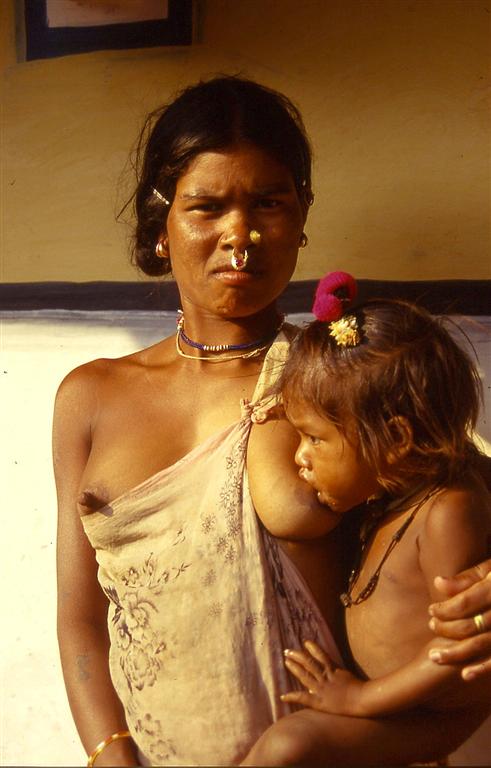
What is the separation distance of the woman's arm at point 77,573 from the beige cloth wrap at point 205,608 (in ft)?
0.30

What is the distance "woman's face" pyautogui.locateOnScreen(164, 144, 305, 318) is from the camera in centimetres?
135

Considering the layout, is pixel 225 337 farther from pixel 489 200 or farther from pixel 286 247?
pixel 489 200

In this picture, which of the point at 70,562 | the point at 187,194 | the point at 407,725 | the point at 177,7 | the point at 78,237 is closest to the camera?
the point at 407,725

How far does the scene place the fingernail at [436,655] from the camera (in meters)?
1.20

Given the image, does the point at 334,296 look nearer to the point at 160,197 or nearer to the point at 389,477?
the point at 389,477

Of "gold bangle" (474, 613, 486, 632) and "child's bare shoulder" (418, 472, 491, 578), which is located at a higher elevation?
"child's bare shoulder" (418, 472, 491, 578)

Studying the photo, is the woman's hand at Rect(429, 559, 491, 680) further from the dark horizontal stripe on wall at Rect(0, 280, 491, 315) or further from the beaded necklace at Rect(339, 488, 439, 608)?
the dark horizontal stripe on wall at Rect(0, 280, 491, 315)

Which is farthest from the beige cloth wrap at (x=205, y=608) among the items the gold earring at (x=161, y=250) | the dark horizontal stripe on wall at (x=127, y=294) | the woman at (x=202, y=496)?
the dark horizontal stripe on wall at (x=127, y=294)

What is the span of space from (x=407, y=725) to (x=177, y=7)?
3.79 feet

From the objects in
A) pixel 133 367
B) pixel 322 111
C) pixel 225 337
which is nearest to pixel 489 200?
pixel 322 111

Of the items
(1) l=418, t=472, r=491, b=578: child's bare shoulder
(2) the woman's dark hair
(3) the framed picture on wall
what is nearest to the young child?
(1) l=418, t=472, r=491, b=578: child's bare shoulder

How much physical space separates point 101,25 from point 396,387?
2.89 ft

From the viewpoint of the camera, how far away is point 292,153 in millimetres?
1412

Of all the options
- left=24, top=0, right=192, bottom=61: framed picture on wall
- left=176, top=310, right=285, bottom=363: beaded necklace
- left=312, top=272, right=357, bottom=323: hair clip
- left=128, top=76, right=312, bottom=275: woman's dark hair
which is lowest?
left=176, top=310, right=285, bottom=363: beaded necklace
